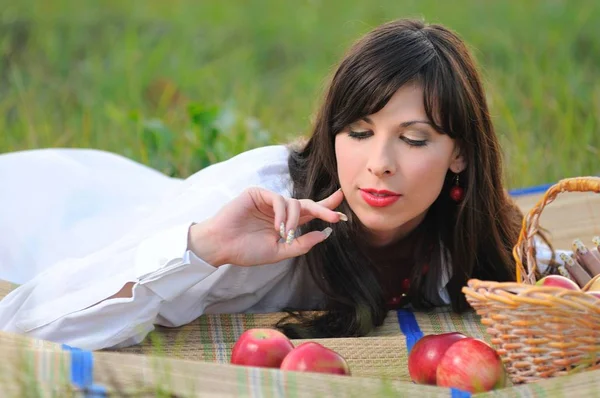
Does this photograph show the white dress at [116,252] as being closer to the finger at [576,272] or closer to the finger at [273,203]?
the finger at [273,203]

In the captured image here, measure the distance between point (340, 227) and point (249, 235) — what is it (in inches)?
14.6

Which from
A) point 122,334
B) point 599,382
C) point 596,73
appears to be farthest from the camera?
point 596,73

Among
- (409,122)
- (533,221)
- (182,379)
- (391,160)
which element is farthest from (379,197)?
(182,379)

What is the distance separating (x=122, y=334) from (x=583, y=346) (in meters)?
1.24

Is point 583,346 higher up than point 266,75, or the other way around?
point 266,75

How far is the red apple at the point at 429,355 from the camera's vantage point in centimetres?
253

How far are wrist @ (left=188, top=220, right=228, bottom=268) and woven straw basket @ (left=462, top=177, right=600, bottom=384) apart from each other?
757 mm

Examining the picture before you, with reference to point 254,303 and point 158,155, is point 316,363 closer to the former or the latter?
point 254,303

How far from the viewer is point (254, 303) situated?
327 cm

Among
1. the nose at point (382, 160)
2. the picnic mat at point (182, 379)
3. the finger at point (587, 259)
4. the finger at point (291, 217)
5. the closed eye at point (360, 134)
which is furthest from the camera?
the finger at point (587, 259)

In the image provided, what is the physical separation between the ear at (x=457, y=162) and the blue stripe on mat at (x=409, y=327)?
1.61 feet

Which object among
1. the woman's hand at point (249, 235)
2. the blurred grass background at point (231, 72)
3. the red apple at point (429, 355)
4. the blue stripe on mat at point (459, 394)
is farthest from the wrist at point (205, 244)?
the blurred grass background at point (231, 72)

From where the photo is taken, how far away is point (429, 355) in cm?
254

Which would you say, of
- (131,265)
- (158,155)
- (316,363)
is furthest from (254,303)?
(158,155)
